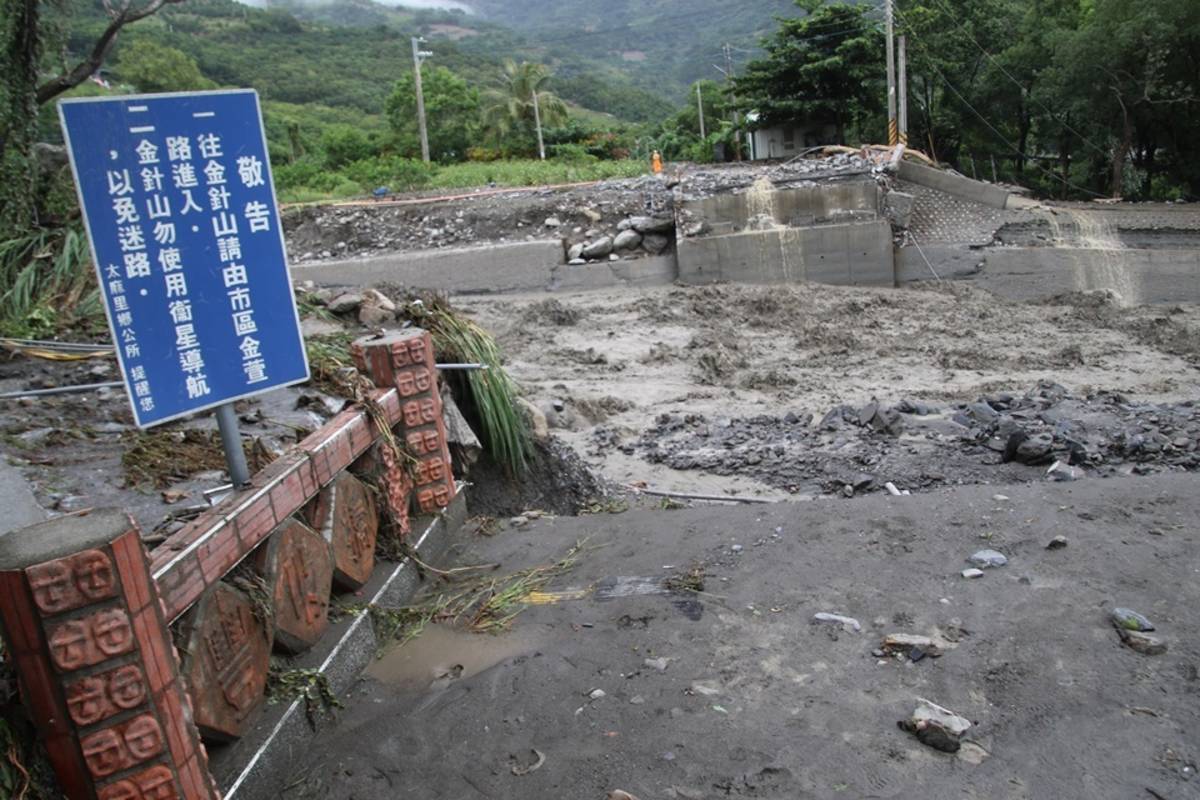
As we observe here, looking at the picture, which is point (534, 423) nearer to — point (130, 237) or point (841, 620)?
point (841, 620)

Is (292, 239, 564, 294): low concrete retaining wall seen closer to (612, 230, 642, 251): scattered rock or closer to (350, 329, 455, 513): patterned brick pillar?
(612, 230, 642, 251): scattered rock

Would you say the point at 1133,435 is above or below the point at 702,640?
below

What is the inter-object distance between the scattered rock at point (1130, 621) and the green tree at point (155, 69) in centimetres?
3096

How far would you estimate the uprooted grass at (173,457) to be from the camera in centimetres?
320

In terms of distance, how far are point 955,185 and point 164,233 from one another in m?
14.9

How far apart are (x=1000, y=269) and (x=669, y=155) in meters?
19.6

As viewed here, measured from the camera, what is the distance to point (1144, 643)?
2828 millimetres

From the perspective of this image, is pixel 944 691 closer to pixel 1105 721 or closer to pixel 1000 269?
pixel 1105 721

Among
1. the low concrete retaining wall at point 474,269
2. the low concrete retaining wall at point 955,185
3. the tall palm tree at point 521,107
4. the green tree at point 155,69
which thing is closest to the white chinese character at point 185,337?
the low concrete retaining wall at point 474,269

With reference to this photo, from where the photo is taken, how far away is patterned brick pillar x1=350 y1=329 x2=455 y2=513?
3.99 meters

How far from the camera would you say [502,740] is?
2.70m

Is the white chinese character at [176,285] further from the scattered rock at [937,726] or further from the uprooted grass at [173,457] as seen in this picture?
the scattered rock at [937,726]

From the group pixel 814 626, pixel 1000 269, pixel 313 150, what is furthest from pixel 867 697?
pixel 313 150

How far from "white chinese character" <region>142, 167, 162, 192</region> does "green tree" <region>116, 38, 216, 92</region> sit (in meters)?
29.7
